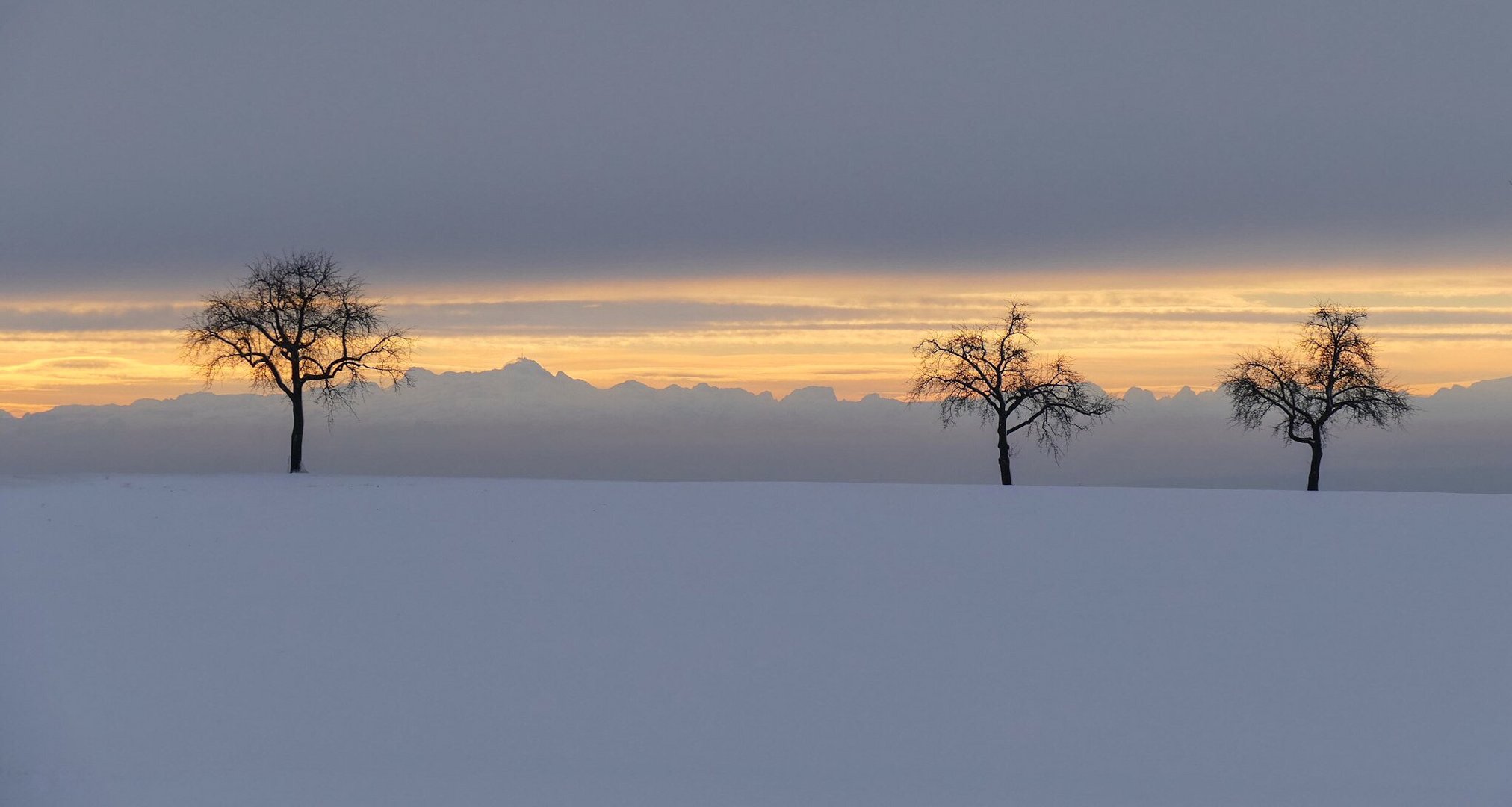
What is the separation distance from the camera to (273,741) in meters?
16.5

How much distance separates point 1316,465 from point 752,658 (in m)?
33.0

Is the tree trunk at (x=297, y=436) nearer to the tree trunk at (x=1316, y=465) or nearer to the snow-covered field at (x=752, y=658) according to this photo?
the snow-covered field at (x=752, y=658)

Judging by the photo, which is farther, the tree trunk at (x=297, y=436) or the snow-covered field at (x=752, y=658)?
the tree trunk at (x=297, y=436)

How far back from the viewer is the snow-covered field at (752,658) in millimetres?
15406

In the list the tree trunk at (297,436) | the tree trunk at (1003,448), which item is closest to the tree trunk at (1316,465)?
the tree trunk at (1003,448)

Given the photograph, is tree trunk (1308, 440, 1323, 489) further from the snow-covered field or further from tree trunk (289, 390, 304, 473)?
tree trunk (289, 390, 304, 473)

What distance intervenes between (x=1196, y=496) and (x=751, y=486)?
13.6 meters

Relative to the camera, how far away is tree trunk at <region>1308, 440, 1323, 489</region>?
146 ft

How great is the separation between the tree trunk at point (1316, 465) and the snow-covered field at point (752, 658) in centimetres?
1318

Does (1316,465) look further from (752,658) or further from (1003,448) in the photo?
(752,658)

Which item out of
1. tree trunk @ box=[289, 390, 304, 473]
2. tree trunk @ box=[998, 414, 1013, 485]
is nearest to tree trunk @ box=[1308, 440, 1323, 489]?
tree trunk @ box=[998, 414, 1013, 485]

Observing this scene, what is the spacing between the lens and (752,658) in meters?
19.5

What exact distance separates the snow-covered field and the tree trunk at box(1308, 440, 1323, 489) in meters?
13.2

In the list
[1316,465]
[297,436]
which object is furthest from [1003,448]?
[297,436]
